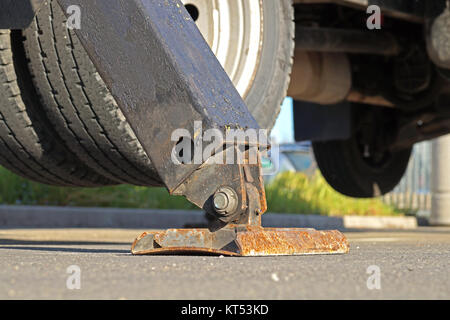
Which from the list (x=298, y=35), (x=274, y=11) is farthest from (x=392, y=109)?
(x=274, y=11)

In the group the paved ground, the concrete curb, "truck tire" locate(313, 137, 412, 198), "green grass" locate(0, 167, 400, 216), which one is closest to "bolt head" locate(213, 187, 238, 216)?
the paved ground

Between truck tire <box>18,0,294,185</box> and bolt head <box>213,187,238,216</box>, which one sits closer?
bolt head <box>213,187,238,216</box>

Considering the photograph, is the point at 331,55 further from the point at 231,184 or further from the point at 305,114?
the point at 231,184

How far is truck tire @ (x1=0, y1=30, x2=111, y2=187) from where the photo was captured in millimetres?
2518

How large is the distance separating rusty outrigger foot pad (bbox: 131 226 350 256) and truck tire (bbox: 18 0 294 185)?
1.16 ft

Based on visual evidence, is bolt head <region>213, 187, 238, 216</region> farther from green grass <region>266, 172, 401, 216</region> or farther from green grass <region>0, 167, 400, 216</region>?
green grass <region>266, 172, 401, 216</region>

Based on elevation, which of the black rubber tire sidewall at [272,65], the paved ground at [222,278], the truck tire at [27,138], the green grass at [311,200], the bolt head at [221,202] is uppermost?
the black rubber tire sidewall at [272,65]

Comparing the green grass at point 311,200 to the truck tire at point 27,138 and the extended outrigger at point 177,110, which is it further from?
the extended outrigger at point 177,110

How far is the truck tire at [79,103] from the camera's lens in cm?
239

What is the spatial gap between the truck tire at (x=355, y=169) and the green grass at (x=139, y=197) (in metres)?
3.16

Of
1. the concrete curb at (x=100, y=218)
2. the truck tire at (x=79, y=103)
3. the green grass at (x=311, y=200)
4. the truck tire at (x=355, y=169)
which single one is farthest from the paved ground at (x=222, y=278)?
the green grass at (x=311, y=200)

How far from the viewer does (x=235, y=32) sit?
9.64 ft

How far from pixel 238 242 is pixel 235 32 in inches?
44.0

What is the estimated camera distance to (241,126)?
2.19 metres
